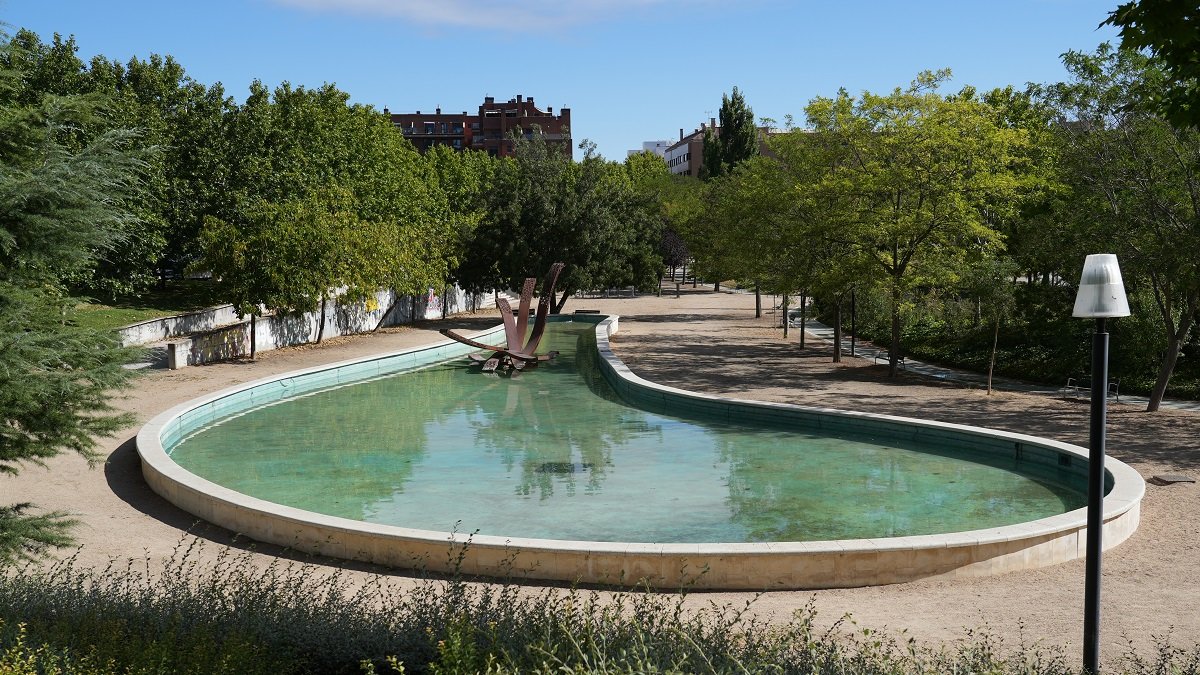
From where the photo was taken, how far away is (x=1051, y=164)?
2928 centimetres

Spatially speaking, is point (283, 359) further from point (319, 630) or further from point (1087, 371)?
point (319, 630)

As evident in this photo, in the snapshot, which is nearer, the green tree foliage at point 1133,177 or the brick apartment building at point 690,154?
the green tree foliage at point 1133,177

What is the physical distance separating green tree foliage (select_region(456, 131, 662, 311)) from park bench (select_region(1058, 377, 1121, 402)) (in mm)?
21833

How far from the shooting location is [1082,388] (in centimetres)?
2245

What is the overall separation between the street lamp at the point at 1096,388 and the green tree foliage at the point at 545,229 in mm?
34550

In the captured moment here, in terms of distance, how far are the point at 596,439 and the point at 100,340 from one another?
11.7 metres

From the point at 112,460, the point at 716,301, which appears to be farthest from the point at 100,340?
the point at 716,301

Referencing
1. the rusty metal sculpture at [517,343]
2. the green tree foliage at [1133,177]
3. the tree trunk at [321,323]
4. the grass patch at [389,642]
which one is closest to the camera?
the grass patch at [389,642]

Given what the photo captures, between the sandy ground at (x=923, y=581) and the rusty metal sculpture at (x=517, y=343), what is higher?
the rusty metal sculpture at (x=517, y=343)

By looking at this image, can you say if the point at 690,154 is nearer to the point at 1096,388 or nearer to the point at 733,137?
the point at 733,137

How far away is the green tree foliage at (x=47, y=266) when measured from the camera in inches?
294

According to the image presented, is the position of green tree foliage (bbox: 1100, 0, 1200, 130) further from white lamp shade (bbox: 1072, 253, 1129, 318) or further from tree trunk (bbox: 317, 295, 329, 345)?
tree trunk (bbox: 317, 295, 329, 345)

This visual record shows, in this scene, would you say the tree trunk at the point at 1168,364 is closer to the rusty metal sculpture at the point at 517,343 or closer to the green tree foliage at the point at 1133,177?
the green tree foliage at the point at 1133,177

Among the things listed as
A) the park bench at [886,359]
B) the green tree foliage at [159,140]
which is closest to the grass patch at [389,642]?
the park bench at [886,359]
